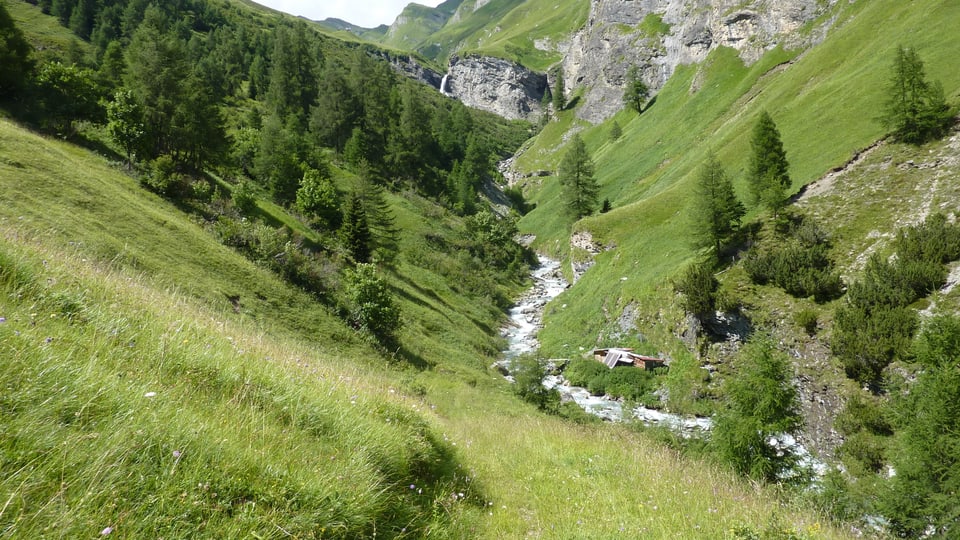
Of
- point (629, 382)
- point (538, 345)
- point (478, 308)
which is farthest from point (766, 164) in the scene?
point (478, 308)

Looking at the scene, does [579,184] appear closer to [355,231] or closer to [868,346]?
[355,231]

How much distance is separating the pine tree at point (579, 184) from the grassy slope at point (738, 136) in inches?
222

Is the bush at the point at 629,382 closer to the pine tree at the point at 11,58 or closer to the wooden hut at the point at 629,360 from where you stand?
the wooden hut at the point at 629,360

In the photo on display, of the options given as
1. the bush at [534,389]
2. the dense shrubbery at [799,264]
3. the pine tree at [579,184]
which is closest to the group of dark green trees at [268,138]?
the bush at [534,389]

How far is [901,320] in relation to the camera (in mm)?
22844

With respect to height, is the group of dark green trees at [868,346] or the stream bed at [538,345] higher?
the group of dark green trees at [868,346]

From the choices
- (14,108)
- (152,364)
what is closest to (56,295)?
(152,364)

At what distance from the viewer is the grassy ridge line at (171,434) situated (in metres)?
2.63

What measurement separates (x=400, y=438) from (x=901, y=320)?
30.0 meters

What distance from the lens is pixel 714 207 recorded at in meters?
33.4

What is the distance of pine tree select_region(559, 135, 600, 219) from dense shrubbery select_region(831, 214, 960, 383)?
44468 millimetres

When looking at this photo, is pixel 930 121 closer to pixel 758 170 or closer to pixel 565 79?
pixel 758 170

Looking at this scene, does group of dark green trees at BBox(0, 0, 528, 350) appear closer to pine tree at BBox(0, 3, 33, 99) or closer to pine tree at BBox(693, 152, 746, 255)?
pine tree at BBox(0, 3, 33, 99)

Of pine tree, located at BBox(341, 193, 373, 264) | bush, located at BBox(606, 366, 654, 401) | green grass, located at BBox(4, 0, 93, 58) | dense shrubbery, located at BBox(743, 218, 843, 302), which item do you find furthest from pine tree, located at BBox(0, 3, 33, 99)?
A: dense shrubbery, located at BBox(743, 218, 843, 302)
